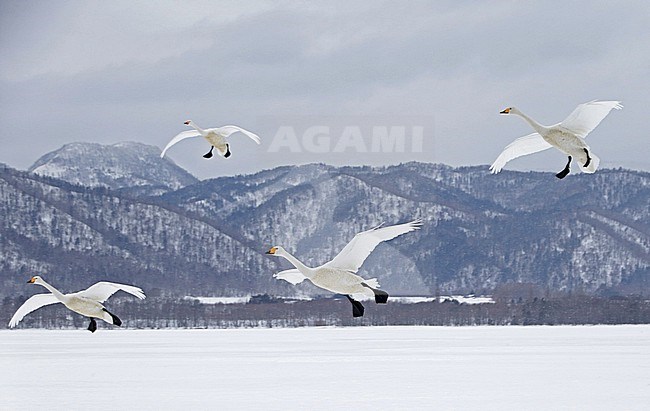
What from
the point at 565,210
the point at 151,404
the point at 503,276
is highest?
the point at 565,210

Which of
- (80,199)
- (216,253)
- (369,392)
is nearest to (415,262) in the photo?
(216,253)

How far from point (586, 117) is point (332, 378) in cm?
1916

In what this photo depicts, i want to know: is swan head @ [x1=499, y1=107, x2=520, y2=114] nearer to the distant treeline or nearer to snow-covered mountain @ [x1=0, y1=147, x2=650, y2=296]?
the distant treeline

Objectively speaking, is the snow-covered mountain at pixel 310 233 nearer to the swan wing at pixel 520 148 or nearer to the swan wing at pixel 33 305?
the swan wing at pixel 33 305

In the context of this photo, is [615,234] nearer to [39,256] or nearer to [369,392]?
[39,256]

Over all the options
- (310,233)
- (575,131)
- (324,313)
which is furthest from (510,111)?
(310,233)

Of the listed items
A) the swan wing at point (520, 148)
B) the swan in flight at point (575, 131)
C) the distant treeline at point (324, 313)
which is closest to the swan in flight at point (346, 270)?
the swan in flight at point (575, 131)

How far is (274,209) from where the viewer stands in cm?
11269

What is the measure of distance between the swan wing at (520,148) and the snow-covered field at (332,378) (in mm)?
10108

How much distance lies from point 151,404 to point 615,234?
106m

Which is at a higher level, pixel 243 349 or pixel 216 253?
pixel 216 253

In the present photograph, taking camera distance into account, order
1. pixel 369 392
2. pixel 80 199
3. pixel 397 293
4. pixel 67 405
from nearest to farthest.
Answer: pixel 67 405 → pixel 369 392 → pixel 397 293 → pixel 80 199

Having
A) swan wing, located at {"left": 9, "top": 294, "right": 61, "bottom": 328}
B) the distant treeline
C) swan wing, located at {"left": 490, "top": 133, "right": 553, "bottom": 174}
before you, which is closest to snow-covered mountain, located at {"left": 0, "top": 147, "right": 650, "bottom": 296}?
the distant treeline

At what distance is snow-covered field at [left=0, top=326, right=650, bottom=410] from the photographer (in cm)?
1945
